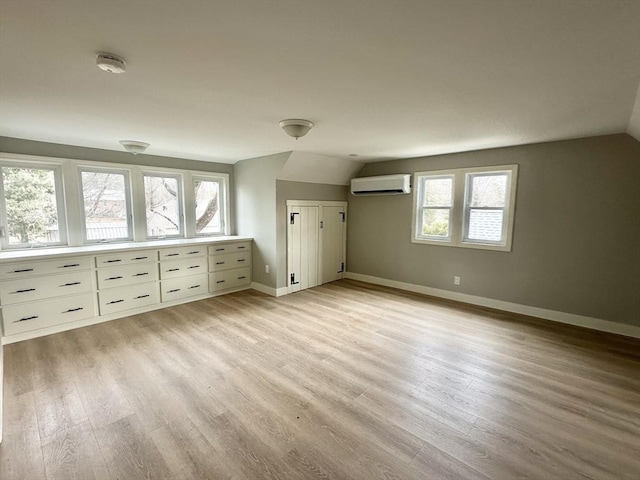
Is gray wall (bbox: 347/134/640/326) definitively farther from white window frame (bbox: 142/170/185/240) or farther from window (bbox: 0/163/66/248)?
window (bbox: 0/163/66/248)

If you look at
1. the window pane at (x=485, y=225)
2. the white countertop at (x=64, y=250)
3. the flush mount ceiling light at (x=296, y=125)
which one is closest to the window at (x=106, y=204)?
the white countertop at (x=64, y=250)

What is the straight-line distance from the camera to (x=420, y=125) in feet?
9.60

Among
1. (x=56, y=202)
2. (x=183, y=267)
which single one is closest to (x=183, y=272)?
(x=183, y=267)

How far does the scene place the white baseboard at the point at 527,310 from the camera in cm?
335

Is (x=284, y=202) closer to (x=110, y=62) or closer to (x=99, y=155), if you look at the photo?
(x=99, y=155)

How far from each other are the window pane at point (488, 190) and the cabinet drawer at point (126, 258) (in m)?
4.66

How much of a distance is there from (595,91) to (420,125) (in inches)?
50.3

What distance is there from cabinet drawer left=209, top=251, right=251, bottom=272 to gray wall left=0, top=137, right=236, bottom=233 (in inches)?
46.4

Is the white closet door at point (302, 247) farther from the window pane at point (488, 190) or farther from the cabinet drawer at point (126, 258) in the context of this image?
the window pane at point (488, 190)

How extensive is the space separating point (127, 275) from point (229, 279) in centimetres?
151

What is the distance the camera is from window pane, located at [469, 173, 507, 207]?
4098 millimetres

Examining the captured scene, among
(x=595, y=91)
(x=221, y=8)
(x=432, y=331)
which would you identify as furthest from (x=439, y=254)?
(x=221, y=8)

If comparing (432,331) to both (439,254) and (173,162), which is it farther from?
(173,162)

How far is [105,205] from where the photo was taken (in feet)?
13.7
